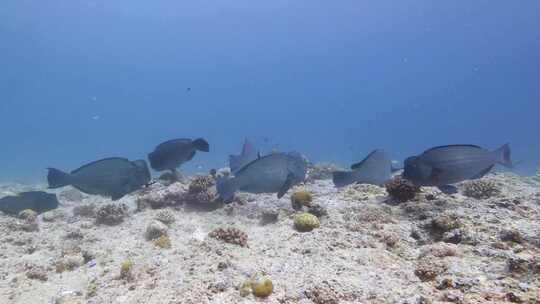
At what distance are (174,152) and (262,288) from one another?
12.7ft

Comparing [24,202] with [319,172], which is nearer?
[24,202]

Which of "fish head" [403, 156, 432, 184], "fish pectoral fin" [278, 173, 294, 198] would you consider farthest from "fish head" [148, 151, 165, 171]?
"fish head" [403, 156, 432, 184]

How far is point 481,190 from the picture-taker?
289 inches

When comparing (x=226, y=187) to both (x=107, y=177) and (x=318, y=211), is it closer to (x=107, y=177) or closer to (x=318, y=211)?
(x=318, y=211)

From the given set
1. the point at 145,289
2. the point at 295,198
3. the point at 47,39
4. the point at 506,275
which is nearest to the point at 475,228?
the point at 506,275

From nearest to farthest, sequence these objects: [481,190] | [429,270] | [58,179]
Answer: [429,270] → [58,179] → [481,190]

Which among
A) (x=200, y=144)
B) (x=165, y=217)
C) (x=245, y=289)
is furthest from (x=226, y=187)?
(x=165, y=217)

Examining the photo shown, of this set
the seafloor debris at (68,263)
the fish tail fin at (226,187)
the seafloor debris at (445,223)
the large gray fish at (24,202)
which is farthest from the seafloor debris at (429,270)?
the large gray fish at (24,202)

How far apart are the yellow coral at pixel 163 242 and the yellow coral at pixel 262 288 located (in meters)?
2.44

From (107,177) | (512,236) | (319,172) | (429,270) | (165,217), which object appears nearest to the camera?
(429,270)

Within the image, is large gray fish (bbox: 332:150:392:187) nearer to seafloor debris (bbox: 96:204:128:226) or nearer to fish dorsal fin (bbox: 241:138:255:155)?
fish dorsal fin (bbox: 241:138:255:155)

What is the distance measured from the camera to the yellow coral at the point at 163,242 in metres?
5.66

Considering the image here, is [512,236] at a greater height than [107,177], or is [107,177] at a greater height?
[107,177]

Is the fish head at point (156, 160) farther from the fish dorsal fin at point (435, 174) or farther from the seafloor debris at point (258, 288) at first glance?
the fish dorsal fin at point (435, 174)
